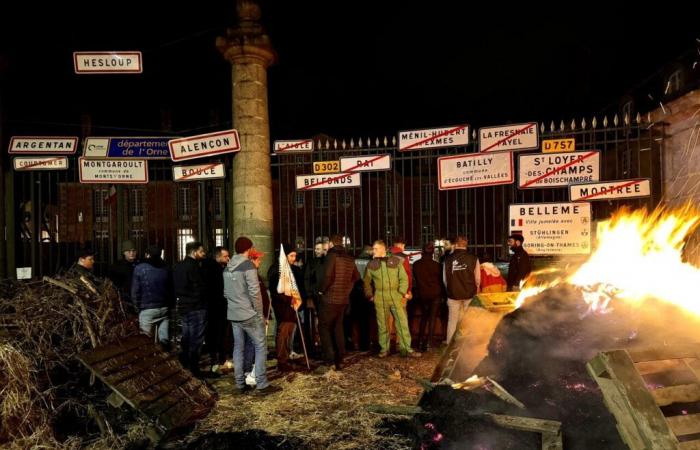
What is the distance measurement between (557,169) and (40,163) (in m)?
9.99

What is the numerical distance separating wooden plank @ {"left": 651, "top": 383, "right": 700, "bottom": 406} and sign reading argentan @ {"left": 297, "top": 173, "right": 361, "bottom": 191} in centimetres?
614

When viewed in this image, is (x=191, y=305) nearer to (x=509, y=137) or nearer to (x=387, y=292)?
(x=387, y=292)

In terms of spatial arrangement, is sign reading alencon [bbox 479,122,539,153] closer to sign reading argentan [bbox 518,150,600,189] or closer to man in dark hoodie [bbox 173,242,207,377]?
sign reading argentan [bbox 518,150,600,189]

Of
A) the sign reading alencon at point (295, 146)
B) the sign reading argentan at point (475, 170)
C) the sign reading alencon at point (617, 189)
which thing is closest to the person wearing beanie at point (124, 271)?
the sign reading alencon at point (295, 146)

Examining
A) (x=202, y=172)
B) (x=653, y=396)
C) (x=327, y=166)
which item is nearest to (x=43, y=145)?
(x=202, y=172)

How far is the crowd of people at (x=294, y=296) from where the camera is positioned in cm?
657

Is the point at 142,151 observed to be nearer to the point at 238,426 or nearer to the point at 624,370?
the point at 238,426

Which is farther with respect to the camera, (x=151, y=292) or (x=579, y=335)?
(x=151, y=292)

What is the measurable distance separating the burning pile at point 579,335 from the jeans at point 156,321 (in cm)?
437

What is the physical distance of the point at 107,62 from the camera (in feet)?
26.5

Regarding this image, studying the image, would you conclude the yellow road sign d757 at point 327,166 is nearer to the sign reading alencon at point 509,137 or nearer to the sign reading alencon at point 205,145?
the sign reading alencon at point 205,145

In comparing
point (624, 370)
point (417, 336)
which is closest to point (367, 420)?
point (624, 370)

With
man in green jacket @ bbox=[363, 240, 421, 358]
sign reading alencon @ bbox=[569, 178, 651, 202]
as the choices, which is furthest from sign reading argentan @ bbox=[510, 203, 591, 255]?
man in green jacket @ bbox=[363, 240, 421, 358]

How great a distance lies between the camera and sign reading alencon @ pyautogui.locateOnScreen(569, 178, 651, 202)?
8.22 metres
